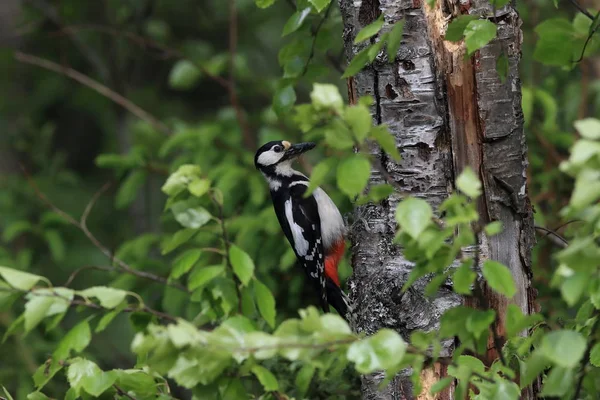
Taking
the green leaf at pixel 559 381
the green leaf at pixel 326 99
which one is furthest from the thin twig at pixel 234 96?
the green leaf at pixel 559 381

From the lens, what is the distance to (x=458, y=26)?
5.68ft

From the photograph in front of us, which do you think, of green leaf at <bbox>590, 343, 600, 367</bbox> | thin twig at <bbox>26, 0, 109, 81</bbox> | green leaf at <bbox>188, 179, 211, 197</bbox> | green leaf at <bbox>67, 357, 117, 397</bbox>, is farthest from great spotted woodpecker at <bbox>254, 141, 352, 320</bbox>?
thin twig at <bbox>26, 0, 109, 81</bbox>

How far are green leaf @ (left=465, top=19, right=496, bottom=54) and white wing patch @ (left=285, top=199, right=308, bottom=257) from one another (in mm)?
2026

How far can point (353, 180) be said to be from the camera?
4.23ft

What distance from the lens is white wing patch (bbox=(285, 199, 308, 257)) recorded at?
3614 mm

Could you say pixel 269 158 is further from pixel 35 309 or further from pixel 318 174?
pixel 318 174

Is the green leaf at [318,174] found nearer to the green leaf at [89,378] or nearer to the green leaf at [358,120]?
the green leaf at [358,120]

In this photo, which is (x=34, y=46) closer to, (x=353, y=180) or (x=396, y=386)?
(x=396, y=386)

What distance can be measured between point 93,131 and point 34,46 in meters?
1.28

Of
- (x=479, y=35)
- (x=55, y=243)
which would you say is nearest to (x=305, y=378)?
(x=479, y=35)

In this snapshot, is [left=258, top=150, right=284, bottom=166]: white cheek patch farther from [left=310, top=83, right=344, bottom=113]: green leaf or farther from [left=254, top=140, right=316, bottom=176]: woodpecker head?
[left=310, top=83, right=344, bottom=113]: green leaf

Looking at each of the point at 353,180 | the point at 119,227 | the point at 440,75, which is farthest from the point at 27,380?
the point at 353,180

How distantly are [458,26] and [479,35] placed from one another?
Answer: 0.28ft

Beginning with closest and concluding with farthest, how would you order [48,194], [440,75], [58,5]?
[440,75] < [48,194] < [58,5]
